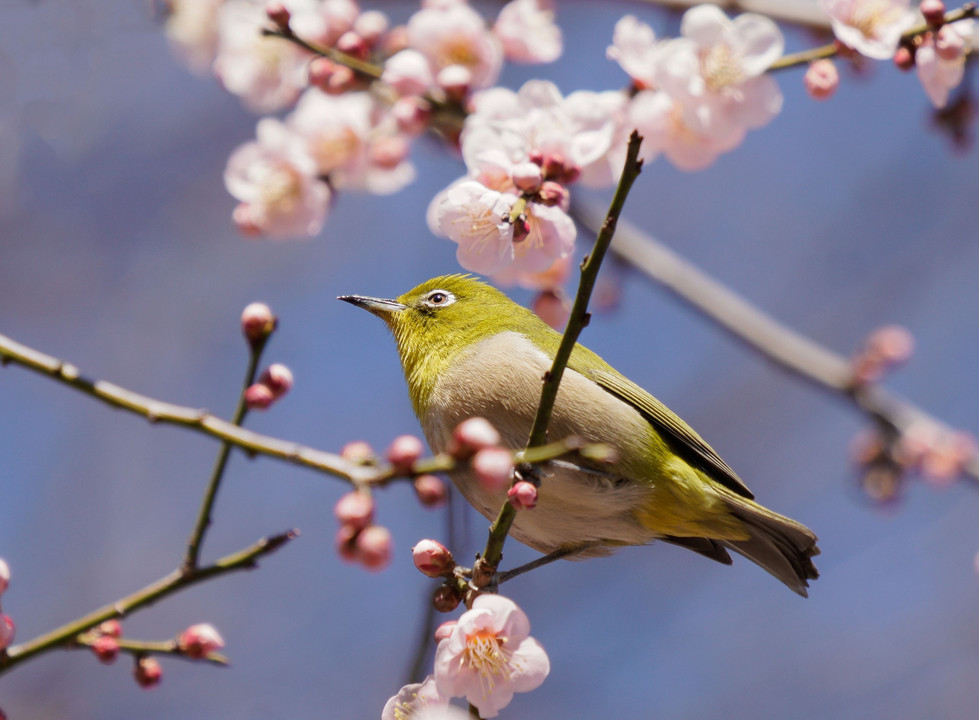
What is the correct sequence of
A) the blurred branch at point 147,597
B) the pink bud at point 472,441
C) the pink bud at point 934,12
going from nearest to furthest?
the pink bud at point 472,441
the blurred branch at point 147,597
the pink bud at point 934,12

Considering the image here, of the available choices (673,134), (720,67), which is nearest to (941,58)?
(720,67)

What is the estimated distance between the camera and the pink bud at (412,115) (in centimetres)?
313

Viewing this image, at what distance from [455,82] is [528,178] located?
3.27 ft

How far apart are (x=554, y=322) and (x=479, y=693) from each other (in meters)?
1.47

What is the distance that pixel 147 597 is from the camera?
1.80m

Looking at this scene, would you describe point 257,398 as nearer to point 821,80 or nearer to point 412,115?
point 412,115

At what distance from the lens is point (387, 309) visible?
360 cm

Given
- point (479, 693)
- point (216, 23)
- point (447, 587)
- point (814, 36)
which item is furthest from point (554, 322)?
point (216, 23)

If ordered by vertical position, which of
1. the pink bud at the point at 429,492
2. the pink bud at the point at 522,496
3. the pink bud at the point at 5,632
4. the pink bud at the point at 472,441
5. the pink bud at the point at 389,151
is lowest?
the pink bud at the point at 5,632

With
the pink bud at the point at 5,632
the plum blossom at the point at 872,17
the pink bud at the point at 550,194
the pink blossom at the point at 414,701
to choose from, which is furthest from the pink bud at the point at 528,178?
the pink bud at the point at 5,632

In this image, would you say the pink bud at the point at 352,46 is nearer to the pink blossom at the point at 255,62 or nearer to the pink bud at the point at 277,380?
the pink blossom at the point at 255,62

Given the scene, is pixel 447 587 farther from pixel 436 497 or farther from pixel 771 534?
pixel 771 534

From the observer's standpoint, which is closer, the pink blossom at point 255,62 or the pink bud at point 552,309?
the pink bud at point 552,309

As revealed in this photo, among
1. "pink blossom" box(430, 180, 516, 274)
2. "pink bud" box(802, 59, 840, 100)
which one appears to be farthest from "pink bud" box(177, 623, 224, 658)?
"pink bud" box(802, 59, 840, 100)
